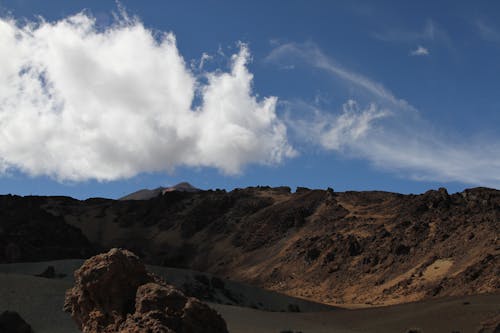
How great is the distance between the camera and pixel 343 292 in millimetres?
42125

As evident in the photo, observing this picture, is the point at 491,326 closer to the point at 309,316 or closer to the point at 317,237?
the point at 309,316

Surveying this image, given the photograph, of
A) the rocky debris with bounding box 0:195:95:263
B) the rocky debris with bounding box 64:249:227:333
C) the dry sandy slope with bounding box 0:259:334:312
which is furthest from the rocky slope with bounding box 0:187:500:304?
the rocky debris with bounding box 64:249:227:333

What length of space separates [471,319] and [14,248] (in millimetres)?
40326

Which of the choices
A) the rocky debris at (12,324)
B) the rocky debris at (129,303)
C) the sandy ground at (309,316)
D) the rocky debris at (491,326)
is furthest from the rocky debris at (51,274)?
the rocky debris at (491,326)

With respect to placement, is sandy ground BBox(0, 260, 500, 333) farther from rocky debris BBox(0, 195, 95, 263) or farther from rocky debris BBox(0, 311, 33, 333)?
rocky debris BBox(0, 195, 95, 263)

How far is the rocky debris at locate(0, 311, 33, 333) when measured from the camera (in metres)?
17.7

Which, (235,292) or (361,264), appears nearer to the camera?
(235,292)

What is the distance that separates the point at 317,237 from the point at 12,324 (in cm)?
3793

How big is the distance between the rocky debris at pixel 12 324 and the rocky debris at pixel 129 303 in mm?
8150

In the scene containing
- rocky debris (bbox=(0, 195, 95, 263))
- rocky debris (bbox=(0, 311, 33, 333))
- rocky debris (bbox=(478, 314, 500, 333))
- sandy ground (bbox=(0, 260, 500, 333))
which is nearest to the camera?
rocky debris (bbox=(478, 314, 500, 333))

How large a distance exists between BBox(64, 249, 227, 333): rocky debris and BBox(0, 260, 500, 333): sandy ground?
941 centimetres

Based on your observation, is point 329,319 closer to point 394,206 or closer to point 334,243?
point 334,243

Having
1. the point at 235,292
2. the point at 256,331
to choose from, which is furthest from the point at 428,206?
the point at 256,331

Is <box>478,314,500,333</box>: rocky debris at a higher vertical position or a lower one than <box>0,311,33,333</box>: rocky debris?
lower
